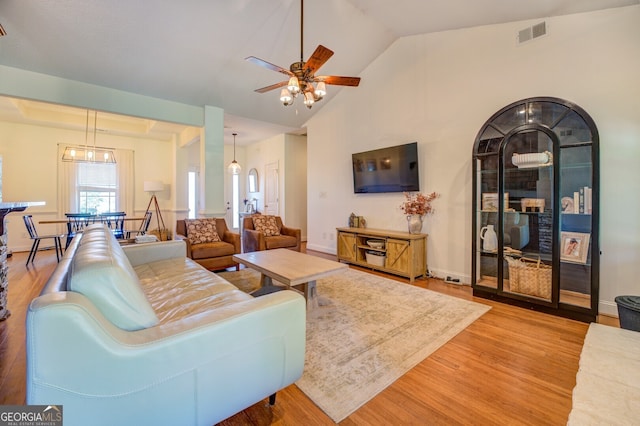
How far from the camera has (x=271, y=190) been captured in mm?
7523

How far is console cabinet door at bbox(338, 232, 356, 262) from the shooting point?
15.2ft

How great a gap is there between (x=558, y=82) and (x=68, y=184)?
8.74 meters

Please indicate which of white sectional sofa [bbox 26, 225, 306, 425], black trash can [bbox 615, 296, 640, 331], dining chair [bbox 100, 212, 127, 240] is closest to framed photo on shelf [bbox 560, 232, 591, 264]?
black trash can [bbox 615, 296, 640, 331]

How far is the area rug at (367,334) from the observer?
1.69 metres

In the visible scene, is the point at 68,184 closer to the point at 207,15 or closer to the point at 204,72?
the point at 204,72

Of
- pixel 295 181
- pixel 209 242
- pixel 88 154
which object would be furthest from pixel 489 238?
pixel 88 154

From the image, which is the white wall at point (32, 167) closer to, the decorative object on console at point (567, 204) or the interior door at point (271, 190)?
the interior door at point (271, 190)

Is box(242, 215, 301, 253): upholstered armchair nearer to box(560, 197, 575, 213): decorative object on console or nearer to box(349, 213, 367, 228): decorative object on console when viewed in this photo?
box(349, 213, 367, 228): decorative object on console

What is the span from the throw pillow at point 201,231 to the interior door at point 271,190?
297cm

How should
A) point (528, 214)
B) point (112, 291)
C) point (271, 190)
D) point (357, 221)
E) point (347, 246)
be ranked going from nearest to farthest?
point (112, 291) → point (528, 214) → point (347, 246) → point (357, 221) → point (271, 190)

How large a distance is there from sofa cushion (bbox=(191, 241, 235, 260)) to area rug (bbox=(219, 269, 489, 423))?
1.74 feet

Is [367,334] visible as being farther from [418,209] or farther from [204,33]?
[204,33]

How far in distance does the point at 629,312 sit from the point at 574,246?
678 millimetres

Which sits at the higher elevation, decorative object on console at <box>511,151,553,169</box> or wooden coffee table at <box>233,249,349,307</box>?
decorative object on console at <box>511,151,553,169</box>
